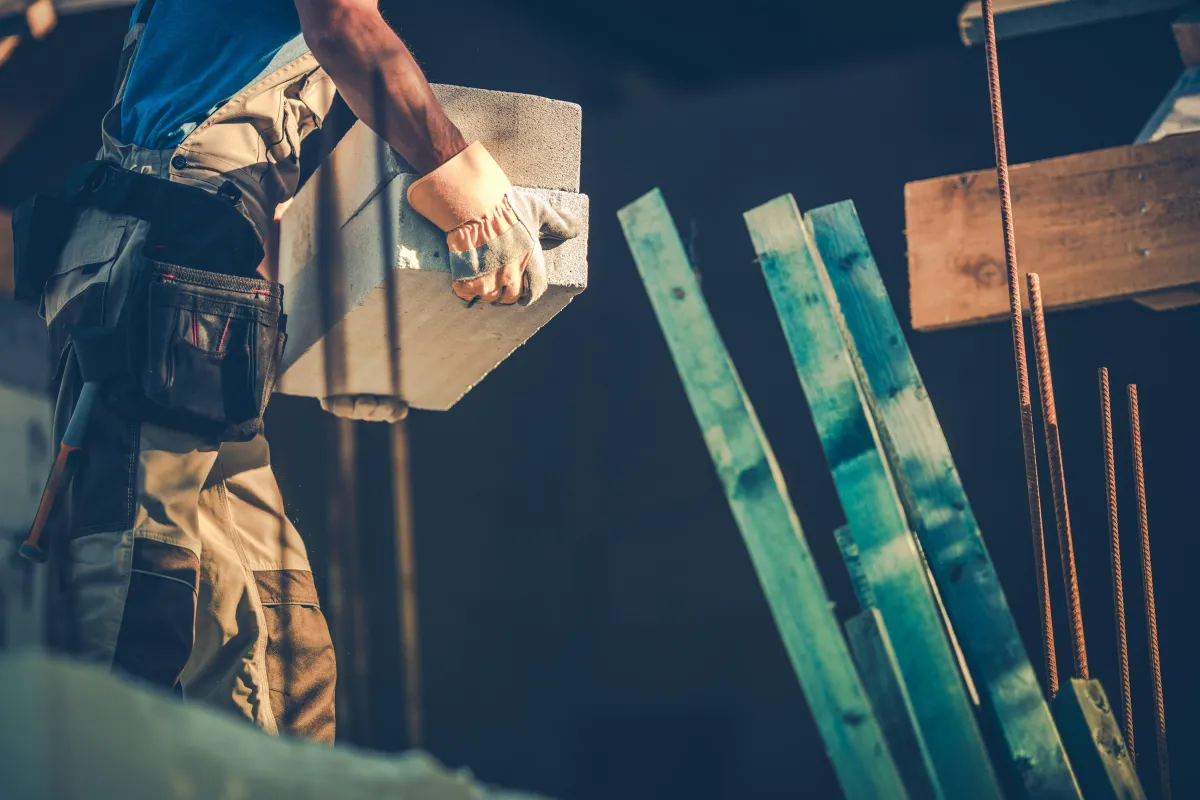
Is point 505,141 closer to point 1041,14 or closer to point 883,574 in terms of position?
point 883,574

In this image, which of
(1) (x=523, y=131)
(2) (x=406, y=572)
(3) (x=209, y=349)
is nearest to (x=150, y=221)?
(3) (x=209, y=349)

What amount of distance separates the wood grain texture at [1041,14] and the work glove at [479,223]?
1742mm

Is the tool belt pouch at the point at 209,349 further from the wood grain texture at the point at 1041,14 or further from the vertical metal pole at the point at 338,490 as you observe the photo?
the wood grain texture at the point at 1041,14

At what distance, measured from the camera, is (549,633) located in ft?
10.8

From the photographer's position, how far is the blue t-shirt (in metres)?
2.04

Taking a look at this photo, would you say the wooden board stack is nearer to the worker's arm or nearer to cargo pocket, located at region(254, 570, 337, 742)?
the worker's arm

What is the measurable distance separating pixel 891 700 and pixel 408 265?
122 cm

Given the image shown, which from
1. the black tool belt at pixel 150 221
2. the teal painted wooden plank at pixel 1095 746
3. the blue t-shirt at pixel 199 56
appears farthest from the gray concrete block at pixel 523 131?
the teal painted wooden plank at pixel 1095 746

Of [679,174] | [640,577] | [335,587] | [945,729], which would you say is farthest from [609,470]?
[945,729]

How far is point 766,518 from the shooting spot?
2.54 m

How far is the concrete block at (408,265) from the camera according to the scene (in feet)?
6.89

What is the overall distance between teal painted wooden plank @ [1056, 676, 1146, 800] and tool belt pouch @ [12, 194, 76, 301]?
1871mm

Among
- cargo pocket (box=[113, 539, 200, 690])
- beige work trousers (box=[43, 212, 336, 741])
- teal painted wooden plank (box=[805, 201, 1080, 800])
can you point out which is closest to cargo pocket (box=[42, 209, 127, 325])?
beige work trousers (box=[43, 212, 336, 741])

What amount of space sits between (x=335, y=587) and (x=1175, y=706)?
6.25 ft
